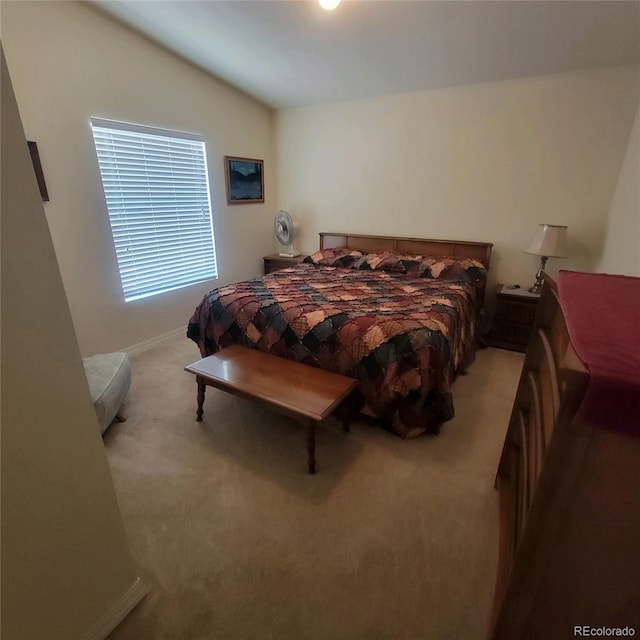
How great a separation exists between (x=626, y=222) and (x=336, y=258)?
243 centimetres

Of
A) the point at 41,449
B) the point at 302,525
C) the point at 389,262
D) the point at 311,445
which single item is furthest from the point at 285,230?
the point at 41,449

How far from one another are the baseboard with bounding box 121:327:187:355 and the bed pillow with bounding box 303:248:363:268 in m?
1.64

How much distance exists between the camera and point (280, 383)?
76.3 inches

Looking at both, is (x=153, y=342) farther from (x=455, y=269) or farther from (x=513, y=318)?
(x=513, y=318)

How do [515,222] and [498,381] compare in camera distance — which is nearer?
[498,381]

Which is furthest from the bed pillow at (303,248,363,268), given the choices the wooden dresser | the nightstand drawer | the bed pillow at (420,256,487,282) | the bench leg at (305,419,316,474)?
the wooden dresser

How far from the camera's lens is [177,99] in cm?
321

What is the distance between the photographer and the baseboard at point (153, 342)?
3203mm

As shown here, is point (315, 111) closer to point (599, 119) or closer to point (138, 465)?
point (599, 119)

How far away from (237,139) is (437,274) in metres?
2.76

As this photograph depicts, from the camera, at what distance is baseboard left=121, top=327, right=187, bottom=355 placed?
3.20 meters

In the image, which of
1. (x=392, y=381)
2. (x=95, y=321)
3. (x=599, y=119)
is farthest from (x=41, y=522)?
(x=599, y=119)

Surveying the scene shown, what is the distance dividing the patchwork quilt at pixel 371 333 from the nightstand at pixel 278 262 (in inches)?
59.0

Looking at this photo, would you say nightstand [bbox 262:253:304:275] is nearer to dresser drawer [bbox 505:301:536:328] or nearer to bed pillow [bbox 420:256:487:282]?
bed pillow [bbox 420:256:487:282]
